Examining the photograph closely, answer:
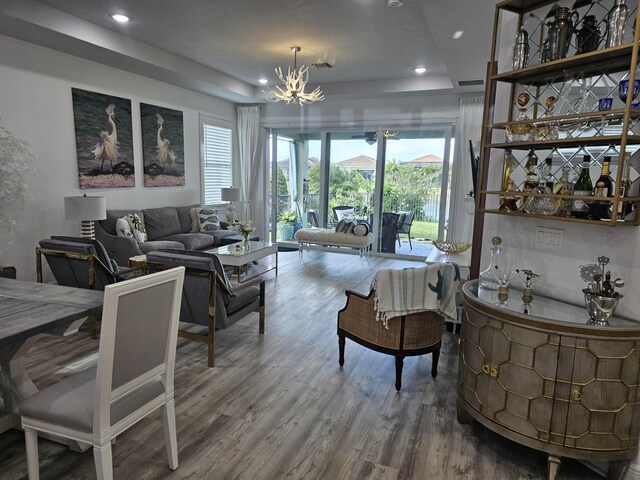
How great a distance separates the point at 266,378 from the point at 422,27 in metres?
3.84

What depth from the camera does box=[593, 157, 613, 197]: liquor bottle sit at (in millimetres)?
1896

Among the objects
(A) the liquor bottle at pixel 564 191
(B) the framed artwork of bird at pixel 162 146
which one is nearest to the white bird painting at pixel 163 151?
(B) the framed artwork of bird at pixel 162 146

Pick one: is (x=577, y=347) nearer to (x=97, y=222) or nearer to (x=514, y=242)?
(x=514, y=242)

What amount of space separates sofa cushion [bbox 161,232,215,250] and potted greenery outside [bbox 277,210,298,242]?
2.54 metres

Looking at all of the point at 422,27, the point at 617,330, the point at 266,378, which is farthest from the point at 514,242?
the point at 422,27

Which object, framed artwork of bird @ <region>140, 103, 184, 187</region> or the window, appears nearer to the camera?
framed artwork of bird @ <region>140, 103, 184, 187</region>

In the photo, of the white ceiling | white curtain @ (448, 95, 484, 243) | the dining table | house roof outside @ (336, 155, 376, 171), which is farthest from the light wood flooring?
house roof outside @ (336, 155, 376, 171)

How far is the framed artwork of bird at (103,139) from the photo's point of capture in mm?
5113

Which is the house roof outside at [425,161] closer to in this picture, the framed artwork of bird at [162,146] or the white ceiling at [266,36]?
the white ceiling at [266,36]

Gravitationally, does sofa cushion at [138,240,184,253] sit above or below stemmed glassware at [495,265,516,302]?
below

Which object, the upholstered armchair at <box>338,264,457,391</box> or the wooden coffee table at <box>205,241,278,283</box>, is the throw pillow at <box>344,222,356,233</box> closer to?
the wooden coffee table at <box>205,241,278,283</box>

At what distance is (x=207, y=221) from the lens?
670 centimetres

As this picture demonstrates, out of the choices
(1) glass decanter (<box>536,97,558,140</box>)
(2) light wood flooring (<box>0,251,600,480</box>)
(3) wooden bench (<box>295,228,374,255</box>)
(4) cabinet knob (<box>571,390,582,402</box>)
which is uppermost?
(1) glass decanter (<box>536,97,558,140</box>)

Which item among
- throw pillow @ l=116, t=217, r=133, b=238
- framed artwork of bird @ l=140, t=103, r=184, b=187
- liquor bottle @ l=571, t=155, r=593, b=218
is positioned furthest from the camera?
framed artwork of bird @ l=140, t=103, r=184, b=187
